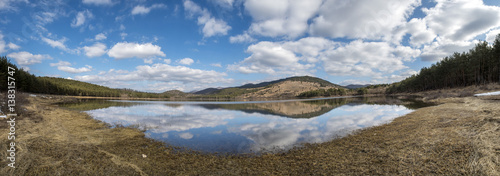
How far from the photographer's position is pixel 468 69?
70.6m

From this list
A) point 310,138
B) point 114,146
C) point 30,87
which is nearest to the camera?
point 114,146

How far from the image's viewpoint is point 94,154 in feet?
35.6

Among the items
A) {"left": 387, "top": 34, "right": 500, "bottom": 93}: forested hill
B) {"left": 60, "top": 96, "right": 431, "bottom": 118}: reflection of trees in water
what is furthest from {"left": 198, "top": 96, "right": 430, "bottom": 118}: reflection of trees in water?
{"left": 387, "top": 34, "right": 500, "bottom": 93}: forested hill

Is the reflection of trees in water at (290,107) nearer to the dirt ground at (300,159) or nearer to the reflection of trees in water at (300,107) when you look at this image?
the reflection of trees in water at (300,107)

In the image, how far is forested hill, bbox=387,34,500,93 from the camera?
61.8m

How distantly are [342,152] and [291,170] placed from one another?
15.0ft

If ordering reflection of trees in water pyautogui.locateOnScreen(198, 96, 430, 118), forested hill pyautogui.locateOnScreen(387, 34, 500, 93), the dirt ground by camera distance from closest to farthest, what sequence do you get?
the dirt ground
reflection of trees in water pyautogui.locateOnScreen(198, 96, 430, 118)
forested hill pyautogui.locateOnScreen(387, 34, 500, 93)

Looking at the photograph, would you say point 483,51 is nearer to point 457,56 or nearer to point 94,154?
point 457,56

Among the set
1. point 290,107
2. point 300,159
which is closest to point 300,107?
point 290,107

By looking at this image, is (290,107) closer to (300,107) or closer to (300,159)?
(300,107)

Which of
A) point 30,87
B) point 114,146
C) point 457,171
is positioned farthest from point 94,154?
point 30,87

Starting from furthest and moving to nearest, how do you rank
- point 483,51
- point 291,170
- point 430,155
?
point 483,51
point 291,170
point 430,155

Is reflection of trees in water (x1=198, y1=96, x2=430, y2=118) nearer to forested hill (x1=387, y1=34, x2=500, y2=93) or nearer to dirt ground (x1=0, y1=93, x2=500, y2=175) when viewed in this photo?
dirt ground (x1=0, y1=93, x2=500, y2=175)

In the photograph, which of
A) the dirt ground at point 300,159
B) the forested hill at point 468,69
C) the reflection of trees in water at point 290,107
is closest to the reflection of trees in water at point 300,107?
the reflection of trees in water at point 290,107
